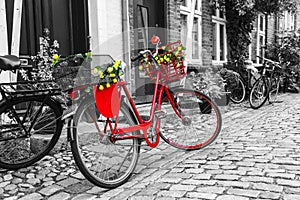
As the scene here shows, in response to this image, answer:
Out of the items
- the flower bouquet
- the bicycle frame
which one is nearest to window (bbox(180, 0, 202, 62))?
the bicycle frame

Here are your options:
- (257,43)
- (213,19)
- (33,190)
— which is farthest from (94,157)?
(257,43)

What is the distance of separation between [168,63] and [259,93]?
4.82 metres

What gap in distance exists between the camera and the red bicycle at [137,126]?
2812mm

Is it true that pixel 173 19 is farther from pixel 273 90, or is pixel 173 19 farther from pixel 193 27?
pixel 273 90

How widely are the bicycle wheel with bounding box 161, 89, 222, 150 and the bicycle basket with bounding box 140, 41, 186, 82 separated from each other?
244 millimetres

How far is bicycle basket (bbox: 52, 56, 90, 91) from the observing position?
9.17 ft

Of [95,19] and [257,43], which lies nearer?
[95,19]

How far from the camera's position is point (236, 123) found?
5.73m

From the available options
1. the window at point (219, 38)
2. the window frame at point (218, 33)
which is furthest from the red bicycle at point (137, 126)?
the window at point (219, 38)

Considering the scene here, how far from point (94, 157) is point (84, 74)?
2.38 ft

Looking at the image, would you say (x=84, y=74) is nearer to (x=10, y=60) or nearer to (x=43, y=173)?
(x=10, y=60)

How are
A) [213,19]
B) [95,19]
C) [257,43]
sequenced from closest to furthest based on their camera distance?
[95,19], [213,19], [257,43]

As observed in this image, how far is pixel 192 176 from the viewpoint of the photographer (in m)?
3.05

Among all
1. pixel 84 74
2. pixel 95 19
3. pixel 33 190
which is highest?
pixel 95 19
